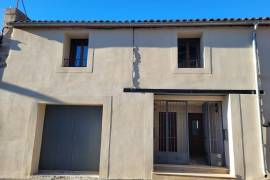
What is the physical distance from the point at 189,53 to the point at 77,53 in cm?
441

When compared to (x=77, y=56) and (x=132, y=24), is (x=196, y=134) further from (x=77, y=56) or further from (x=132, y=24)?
(x=77, y=56)

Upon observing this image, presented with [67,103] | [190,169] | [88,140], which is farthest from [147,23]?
[190,169]

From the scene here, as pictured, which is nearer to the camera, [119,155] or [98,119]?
[119,155]

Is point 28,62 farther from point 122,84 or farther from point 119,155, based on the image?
point 119,155

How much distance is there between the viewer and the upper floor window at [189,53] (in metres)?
8.26

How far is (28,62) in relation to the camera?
7977 millimetres

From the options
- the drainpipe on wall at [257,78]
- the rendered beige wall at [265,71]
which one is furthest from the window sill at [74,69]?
the rendered beige wall at [265,71]

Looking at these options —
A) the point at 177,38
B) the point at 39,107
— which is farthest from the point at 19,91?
the point at 177,38

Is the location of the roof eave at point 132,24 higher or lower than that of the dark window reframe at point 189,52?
higher

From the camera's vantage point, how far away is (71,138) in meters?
→ 7.89

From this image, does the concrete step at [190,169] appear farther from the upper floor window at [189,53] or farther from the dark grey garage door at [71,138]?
the upper floor window at [189,53]

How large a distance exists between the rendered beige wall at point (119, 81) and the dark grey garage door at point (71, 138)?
634mm

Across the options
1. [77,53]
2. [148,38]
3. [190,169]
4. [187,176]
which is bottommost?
[187,176]

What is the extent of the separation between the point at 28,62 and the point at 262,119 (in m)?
8.41
